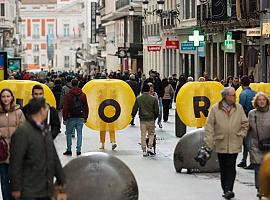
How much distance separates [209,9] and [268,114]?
3228 cm

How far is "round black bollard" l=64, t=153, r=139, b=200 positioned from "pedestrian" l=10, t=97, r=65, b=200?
2.96m

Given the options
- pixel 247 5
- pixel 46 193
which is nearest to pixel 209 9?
pixel 247 5

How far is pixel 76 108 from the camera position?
71.4 feet

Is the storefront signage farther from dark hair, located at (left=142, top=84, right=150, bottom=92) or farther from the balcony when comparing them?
the balcony

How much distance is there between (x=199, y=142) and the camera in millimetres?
18625

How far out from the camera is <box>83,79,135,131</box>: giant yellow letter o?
2450cm

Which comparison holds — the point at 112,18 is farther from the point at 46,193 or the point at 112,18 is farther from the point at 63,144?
the point at 46,193

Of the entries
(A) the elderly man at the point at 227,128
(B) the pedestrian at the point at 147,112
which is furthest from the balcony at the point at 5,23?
(A) the elderly man at the point at 227,128

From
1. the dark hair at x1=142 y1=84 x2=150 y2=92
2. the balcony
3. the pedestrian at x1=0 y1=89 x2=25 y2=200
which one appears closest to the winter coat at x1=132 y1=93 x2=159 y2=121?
the dark hair at x1=142 y1=84 x2=150 y2=92

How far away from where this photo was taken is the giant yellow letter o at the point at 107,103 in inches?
965

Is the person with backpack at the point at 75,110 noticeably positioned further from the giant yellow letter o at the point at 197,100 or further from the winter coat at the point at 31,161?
the winter coat at the point at 31,161

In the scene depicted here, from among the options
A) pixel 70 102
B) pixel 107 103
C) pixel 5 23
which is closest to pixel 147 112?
pixel 70 102

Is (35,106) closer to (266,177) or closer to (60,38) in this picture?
(266,177)

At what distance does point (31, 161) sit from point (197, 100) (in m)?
15.0
